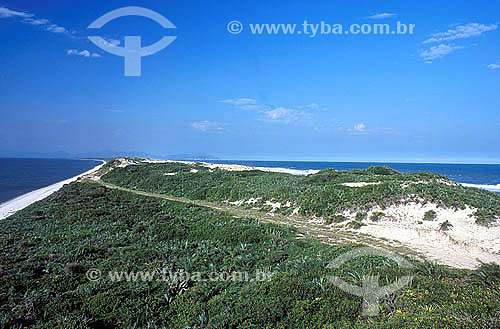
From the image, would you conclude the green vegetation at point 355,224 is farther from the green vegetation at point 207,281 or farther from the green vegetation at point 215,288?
the green vegetation at point 215,288

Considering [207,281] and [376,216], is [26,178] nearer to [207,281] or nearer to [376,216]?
[207,281]

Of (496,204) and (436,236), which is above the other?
(496,204)

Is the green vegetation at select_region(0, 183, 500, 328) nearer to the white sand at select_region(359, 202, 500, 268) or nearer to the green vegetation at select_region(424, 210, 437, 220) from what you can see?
the white sand at select_region(359, 202, 500, 268)

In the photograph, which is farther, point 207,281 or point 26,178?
point 26,178

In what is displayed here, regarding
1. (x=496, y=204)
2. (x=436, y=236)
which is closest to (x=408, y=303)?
(x=436, y=236)

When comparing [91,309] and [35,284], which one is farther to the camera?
[35,284]

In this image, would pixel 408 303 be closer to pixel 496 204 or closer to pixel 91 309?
pixel 91 309

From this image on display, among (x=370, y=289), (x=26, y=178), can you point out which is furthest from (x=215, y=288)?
(x=26, y=178)

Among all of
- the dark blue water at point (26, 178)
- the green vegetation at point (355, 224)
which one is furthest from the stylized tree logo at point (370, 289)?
the dark blue water at point (26, 178)

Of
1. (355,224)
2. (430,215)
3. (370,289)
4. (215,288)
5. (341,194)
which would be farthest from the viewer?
(341,194)
